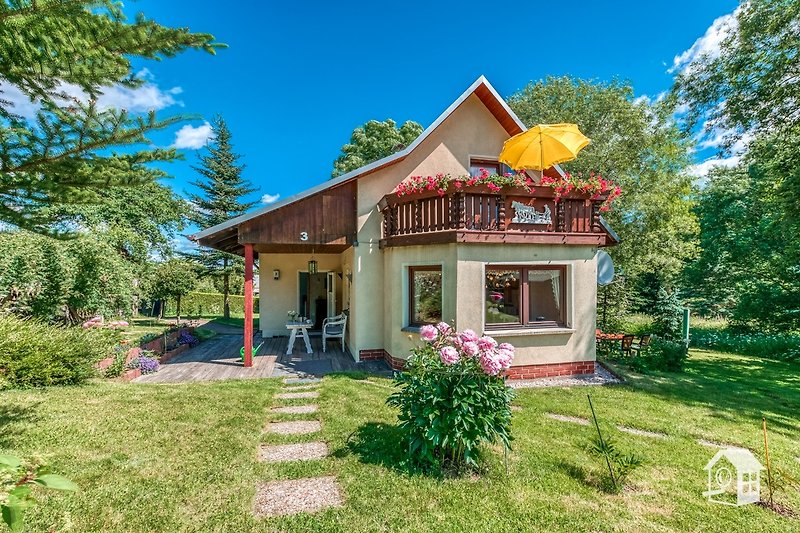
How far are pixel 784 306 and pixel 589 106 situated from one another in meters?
12.5

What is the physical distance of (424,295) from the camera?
8.33 m

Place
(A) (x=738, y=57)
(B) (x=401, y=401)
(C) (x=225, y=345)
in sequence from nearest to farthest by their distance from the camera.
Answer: (B) (x=401, y=401)
(A) (x=738, y=57)
(C) (x=225, y=345)

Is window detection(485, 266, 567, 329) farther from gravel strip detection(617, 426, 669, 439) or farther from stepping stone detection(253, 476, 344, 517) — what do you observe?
stepping stone detection(253, 476, 344, 517)

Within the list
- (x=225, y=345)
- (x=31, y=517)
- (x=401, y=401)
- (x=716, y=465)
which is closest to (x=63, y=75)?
(x=31, y=517)

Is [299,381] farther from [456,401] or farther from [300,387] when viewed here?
[456,401]

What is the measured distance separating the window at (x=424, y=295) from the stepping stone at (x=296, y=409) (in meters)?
3.27

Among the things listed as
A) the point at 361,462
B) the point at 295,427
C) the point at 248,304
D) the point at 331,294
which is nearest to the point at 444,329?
the point at 361,462

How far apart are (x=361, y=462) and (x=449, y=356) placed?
1.69 metres

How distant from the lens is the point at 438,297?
7996mm

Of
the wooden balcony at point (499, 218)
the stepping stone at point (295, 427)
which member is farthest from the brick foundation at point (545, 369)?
the wooden balcony at point (499, 218)

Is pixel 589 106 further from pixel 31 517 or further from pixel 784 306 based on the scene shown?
pixel 31 517

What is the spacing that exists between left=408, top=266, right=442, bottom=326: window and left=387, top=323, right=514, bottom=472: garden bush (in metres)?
4.07

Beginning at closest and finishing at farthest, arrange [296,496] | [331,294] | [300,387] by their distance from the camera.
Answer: [296,496], [300,387], [331,294]

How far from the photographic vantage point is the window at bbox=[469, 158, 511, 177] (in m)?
9.95
